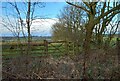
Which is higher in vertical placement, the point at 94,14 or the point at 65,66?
the point at 94,14

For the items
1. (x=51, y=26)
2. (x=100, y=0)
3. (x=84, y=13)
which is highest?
(x=100, y=0)

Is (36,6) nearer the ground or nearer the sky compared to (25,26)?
nearer the sky

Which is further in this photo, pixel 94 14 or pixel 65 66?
pixel 94 14

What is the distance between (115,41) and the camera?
2373 millimetres

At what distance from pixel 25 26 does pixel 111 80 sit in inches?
47.1

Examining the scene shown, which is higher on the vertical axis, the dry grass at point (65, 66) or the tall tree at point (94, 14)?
the tall tree at point (94, 14)

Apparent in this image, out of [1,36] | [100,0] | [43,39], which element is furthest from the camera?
[100,0]

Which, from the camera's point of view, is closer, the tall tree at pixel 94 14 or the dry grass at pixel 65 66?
the dry grass at pixel 65 66

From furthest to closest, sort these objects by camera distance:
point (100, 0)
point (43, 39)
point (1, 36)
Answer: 1. point (100, 0)
2. point (43, 39)
3. point (1, 36)

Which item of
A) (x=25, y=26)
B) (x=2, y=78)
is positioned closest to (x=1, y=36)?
(x=25, y=26)

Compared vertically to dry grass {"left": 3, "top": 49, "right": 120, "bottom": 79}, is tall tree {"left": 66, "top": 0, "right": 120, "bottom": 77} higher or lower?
higher

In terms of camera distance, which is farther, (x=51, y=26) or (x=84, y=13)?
(x=84, y=13)

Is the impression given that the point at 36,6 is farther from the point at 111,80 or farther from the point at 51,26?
the point at 111,80

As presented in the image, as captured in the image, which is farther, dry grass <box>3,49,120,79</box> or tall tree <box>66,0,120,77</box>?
tall tree <box>66,0,120,77</box>
